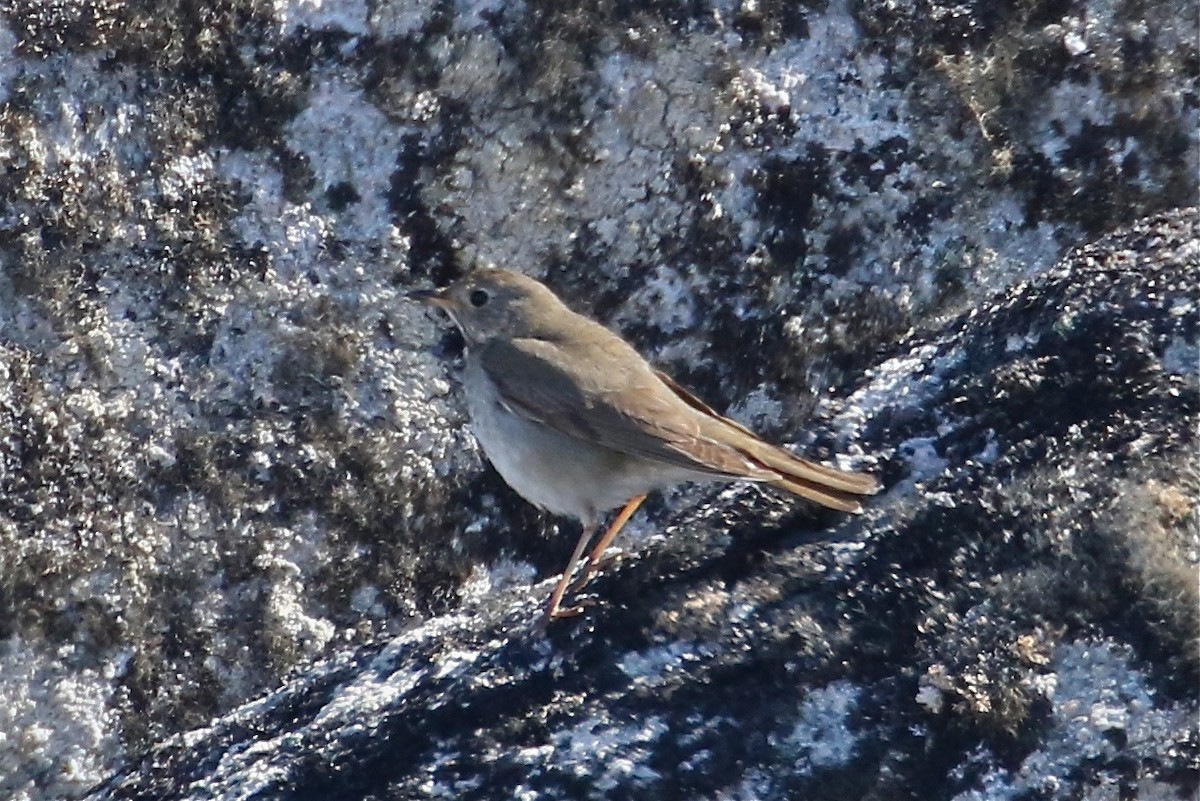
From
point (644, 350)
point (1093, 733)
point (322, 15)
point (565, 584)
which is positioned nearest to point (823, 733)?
point (1093, 733)

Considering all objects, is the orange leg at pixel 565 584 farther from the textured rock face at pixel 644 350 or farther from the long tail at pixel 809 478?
the long tail at pixel 809 478

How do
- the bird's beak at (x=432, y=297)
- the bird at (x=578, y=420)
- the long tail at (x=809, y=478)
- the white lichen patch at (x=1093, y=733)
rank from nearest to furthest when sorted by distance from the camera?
the white lichen patch at (x=1093, y=733)
the long tail at (x=809, y=478)
the bird at (x=578, y=420)
the bird's beak at (x=432, y=297)

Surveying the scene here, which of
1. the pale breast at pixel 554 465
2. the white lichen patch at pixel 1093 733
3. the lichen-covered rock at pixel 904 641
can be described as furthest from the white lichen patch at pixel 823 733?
the pale breast at pixel 554 465

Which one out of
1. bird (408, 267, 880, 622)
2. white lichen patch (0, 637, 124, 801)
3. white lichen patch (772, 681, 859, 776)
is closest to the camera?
white lichen patch (772, 681, 859, 776)

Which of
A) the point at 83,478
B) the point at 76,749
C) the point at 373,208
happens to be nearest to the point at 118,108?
the point at 373,208

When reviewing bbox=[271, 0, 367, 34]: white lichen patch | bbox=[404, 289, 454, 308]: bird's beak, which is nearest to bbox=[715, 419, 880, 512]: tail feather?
bbox=[404, 289, 454, 308]: bird's beak

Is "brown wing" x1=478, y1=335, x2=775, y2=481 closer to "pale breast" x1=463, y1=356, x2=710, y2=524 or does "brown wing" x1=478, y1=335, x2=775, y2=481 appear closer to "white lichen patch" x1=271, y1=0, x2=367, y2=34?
"pale breast" x1=463, y1=356, x2=710, y2=524

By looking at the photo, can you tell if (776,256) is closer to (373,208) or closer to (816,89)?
(816,89)

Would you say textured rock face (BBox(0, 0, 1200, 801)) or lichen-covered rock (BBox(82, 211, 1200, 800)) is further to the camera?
textured rock face (BBox(0, 0, 1200, 801))
